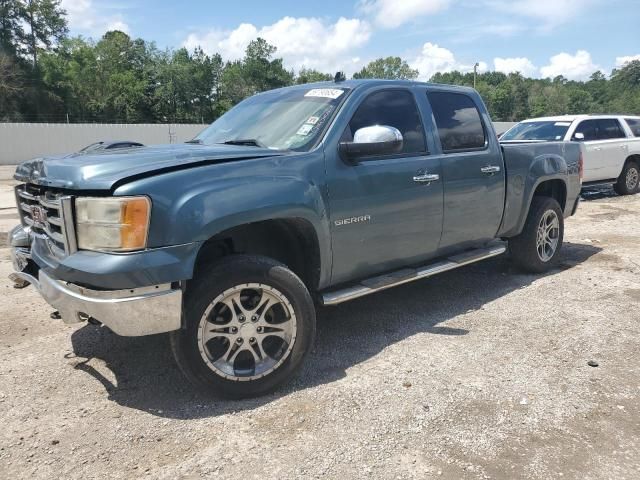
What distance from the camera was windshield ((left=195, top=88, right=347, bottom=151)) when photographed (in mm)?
3738

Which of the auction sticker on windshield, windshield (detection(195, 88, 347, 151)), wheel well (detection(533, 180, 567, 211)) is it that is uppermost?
the auction sticker on windshield

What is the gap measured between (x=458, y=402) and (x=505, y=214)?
2.48 meters

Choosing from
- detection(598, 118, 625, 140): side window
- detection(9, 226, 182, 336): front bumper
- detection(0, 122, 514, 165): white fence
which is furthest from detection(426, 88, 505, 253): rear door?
detection(0, 122, 514, 165): white fence

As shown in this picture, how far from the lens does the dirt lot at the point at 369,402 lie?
2668 millimetres

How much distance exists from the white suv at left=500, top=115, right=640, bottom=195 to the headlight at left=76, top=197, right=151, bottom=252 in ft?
31.6

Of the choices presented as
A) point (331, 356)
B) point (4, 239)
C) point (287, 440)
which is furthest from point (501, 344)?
point (4, 239)

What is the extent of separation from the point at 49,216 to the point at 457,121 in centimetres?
333

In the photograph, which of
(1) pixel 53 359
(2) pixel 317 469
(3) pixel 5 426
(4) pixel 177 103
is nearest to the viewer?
(2) pixel 317 469

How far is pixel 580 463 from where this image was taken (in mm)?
2639

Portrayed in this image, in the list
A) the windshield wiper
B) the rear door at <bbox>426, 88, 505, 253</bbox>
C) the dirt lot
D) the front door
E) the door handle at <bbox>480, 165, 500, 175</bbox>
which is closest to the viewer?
the dirt lot

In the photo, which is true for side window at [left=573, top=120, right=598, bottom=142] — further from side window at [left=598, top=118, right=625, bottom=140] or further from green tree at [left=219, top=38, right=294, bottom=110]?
green tree at [left=219, top=38, right=294, bottom=110]

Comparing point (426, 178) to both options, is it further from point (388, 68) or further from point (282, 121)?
point (388, 68)

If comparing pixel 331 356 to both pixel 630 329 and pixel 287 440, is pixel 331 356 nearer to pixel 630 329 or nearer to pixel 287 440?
pixel 287 440

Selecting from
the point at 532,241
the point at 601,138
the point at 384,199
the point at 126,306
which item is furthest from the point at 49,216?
the point at 601,138
